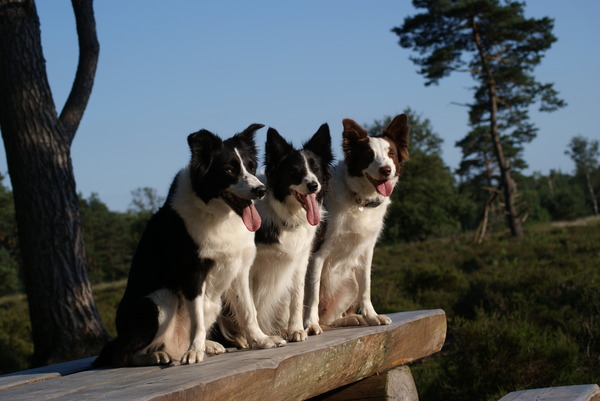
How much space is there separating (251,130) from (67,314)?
3982mm

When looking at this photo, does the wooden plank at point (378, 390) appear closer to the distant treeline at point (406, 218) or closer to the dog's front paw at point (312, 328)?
the dog's front paw at point (312, 328)

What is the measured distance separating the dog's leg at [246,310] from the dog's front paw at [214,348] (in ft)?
0.59

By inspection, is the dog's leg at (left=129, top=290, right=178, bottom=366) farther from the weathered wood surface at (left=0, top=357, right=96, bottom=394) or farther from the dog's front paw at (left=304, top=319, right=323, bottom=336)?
the dog's front paw at (left=304, top=319, right=323, bottom=336)

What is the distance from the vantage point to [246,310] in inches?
144

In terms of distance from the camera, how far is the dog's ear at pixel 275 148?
13.0 ft

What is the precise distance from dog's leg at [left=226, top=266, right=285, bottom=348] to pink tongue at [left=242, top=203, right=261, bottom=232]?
35 centimetres

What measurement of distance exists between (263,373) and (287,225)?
132 centimetres

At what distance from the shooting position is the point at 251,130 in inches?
147

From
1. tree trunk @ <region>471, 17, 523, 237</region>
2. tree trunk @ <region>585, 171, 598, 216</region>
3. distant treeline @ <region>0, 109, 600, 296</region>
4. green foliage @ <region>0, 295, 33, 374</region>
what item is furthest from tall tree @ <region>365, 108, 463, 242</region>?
green foliage @ <region>0, 295, 33, 374</region>

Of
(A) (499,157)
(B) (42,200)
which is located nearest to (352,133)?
(B) (42,200)

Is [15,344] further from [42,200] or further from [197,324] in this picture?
[197,324]

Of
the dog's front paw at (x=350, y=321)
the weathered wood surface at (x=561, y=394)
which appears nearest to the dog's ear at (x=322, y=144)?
the dog's front paw at (x=350, y=321)

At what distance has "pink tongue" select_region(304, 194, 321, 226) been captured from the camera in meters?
3.80

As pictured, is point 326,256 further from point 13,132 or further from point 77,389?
point 13,132
